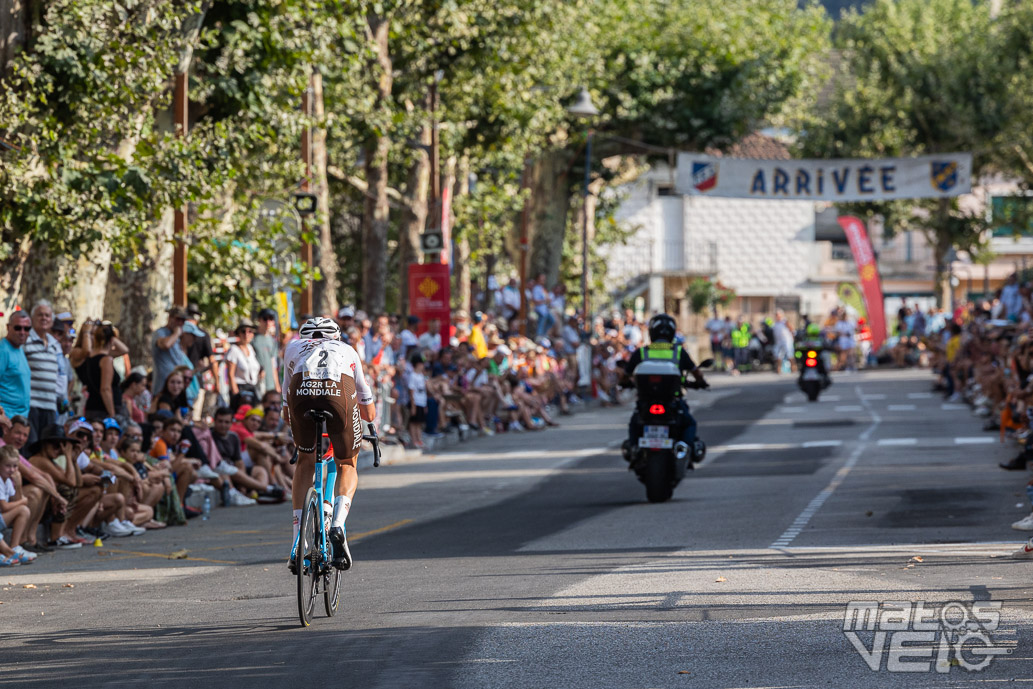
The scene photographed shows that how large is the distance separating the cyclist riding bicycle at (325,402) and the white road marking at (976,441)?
1442 cm

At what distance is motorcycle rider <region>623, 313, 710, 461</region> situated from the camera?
16.6 m

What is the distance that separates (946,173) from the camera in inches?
1363

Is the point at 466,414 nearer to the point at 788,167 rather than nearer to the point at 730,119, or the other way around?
the point at 788,167

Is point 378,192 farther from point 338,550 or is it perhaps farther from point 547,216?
point 338,550

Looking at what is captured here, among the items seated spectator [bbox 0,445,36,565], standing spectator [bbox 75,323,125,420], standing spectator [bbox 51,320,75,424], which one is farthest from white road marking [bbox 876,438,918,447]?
seated spectator [bbox 0,445,36,565]

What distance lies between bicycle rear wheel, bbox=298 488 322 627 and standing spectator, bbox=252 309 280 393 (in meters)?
10.8

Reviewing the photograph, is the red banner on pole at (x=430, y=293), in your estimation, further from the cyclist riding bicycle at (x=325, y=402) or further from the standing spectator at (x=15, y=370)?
the cyclist riding bicycle at (x=325, y=402)

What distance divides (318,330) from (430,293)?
18.7 metres

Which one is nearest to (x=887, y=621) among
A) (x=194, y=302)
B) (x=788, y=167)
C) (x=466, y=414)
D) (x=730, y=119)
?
(x=194, y=302)

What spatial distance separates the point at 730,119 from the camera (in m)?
42.4

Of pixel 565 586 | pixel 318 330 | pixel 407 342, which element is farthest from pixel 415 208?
pixel 318 330

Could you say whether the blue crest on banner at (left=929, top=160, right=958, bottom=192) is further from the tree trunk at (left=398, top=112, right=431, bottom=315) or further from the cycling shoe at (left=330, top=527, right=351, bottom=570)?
the cycling shoe at (left=330, top=527, right=351, bottom=570)

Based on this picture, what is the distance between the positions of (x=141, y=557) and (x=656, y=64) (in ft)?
102

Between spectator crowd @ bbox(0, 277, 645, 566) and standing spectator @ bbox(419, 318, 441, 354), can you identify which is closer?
spectator crowd @ bbox(0, 277, 645, 566)
